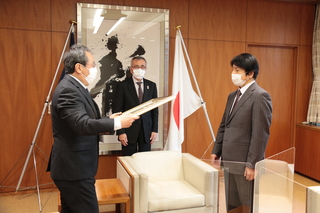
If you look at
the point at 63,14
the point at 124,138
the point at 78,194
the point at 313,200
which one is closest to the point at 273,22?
the point at 124,138

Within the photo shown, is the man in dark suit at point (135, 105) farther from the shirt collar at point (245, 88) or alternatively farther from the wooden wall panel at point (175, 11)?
the shirt collar at point (245, 88)

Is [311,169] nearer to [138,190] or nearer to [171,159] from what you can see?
[171,159]

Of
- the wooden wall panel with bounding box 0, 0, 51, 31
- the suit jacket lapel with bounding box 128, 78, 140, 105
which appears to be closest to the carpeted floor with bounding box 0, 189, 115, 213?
the suit jacket lapel with bounding box 128, 78, 140, 105

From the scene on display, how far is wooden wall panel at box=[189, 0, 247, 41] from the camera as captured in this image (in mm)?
4566

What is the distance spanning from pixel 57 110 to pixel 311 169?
416 centimetres

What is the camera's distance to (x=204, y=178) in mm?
2752

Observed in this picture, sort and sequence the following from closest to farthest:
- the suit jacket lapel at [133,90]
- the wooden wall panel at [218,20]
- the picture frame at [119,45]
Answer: the suit jacket lapel at [133,90] < the picture frame at [119,45] < the wooden wall panel at [218,20]

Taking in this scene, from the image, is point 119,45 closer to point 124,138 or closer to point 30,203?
point 124,138

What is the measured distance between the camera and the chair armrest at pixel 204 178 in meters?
2.64

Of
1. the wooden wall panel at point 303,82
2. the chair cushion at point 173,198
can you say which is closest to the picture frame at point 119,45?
the chair cushion at point 173,198

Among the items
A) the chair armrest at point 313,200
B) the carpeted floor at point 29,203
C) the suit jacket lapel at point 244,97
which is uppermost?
the suit jacket lapel at point 244,97

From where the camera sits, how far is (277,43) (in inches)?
196

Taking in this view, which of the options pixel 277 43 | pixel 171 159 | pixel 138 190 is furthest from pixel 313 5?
pixel 138 190

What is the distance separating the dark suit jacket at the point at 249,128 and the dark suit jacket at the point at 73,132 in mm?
1196
